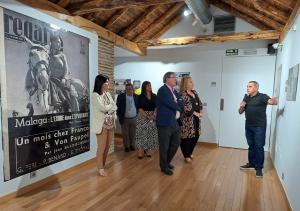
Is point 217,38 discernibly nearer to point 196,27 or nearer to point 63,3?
point 196,27

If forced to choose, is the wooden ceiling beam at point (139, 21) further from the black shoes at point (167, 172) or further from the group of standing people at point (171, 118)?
the black shoes at point (167, 172)

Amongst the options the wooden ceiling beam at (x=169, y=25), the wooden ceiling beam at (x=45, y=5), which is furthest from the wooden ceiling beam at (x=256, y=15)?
the wooden ceiling beam at (x=45, y=5)

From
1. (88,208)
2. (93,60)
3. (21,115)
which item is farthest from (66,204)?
(93,60)

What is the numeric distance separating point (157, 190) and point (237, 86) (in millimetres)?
3526

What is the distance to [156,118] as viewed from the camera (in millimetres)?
3547

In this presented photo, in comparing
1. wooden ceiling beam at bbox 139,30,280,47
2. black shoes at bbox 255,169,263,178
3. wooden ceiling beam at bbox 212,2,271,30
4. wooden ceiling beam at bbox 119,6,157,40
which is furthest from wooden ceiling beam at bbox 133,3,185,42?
black shoes at bbox 255,169,263,178

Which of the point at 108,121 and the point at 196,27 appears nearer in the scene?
the point at 108,121

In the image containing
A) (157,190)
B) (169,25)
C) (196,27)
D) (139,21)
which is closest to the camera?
(157,190)

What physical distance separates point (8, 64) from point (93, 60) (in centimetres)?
166

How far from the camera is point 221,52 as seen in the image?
18.1ft

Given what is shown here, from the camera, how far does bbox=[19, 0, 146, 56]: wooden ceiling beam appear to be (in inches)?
123

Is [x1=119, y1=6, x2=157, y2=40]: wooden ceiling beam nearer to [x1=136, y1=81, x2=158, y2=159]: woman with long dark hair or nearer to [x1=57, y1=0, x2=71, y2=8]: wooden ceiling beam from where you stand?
[x1=136, y1=81, x2=158, y2=159]: woman with long dark hair

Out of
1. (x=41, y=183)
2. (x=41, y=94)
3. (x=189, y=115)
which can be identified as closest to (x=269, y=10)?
(x=189, y=115)

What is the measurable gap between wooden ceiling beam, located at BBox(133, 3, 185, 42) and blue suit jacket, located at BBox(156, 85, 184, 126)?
2.56 meters
